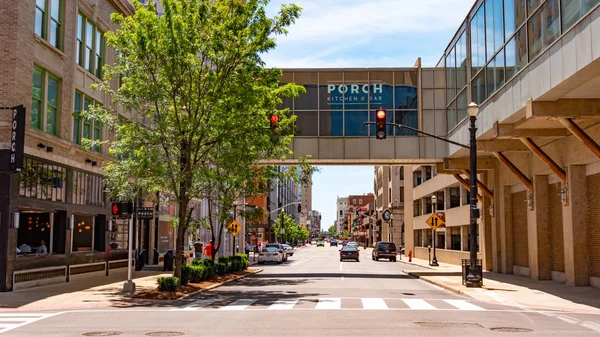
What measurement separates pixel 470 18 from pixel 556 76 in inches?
546

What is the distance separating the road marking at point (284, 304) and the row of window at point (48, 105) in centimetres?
913

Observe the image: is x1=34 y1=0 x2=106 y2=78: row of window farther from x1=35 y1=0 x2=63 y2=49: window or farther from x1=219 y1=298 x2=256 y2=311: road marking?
x1=219 y1=298 x2=256 y2=311: road marking

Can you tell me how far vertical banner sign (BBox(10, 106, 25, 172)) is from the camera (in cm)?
1992

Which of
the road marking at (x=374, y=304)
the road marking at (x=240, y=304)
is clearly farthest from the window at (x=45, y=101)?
the road marking at (x=374, y=304)

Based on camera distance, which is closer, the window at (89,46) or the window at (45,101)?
the window at (45,101)

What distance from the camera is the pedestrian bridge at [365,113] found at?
34.9 metres

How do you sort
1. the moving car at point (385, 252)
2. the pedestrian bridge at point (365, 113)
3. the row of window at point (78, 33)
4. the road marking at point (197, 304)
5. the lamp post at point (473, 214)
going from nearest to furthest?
the road marking at point (197, 304) < the row of window at point (78, 33) < the lamp post at point (473, 214) < the pedestrian bridge at point (365, 113) < the moving car at point (385, 252)

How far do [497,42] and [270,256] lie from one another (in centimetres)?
2926

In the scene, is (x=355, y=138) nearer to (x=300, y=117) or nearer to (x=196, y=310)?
(x=300, y=117)

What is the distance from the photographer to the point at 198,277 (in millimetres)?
24453

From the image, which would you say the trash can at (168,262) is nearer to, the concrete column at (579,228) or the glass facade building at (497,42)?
the glass facade building at (497,42)

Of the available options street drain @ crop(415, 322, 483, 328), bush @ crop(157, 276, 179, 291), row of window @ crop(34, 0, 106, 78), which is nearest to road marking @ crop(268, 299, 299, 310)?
bush @ crop(157, 276, 179, 291)

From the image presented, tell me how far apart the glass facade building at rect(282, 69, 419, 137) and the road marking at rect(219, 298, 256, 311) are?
57.3 feet

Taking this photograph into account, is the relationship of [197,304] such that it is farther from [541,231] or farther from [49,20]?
[541,231]
